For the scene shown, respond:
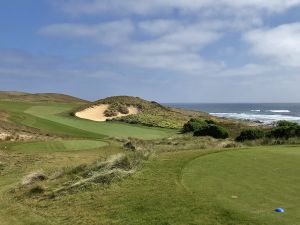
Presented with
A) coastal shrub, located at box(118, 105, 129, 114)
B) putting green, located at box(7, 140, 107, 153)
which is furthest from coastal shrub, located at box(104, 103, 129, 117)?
putting green, located at box(7, 140, 107, 153)

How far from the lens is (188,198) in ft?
36.3

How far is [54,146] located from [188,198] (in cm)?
2043

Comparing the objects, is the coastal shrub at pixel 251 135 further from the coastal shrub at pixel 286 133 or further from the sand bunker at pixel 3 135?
the sand bunker at pixel 3 135

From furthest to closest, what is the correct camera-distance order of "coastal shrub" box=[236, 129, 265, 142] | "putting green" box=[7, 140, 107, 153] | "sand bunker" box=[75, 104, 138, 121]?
"sand bunker" box=[75, 104, 138, 121] → "coastal shrub" box=[236, 129, 265, 142] → "putting green" box=[7, 140, 107, 153]

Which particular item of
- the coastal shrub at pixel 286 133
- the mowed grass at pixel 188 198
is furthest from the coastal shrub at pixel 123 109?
the mowed grass at pixel 188 198

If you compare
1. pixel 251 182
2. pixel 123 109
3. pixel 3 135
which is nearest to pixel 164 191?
pixel 251 182

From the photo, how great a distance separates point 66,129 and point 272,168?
33.2 m

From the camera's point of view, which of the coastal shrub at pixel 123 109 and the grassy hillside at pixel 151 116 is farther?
the coastal shrub at pixel 123 109

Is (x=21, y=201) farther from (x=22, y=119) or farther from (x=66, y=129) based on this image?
(x=22, y=119)

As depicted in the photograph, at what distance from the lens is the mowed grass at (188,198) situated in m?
9.74


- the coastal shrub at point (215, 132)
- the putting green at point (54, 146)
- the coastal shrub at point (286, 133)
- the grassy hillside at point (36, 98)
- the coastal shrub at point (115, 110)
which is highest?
the grassy hillside at point (36, 98)

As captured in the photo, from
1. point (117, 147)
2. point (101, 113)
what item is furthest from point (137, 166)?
point (101, 113)

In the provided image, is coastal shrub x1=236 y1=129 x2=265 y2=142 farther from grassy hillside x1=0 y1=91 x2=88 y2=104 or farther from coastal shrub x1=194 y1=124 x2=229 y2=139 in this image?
grassy hillside x1=0 y1=91 x2=88 y2=104

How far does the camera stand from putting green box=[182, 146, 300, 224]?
9.71 m
